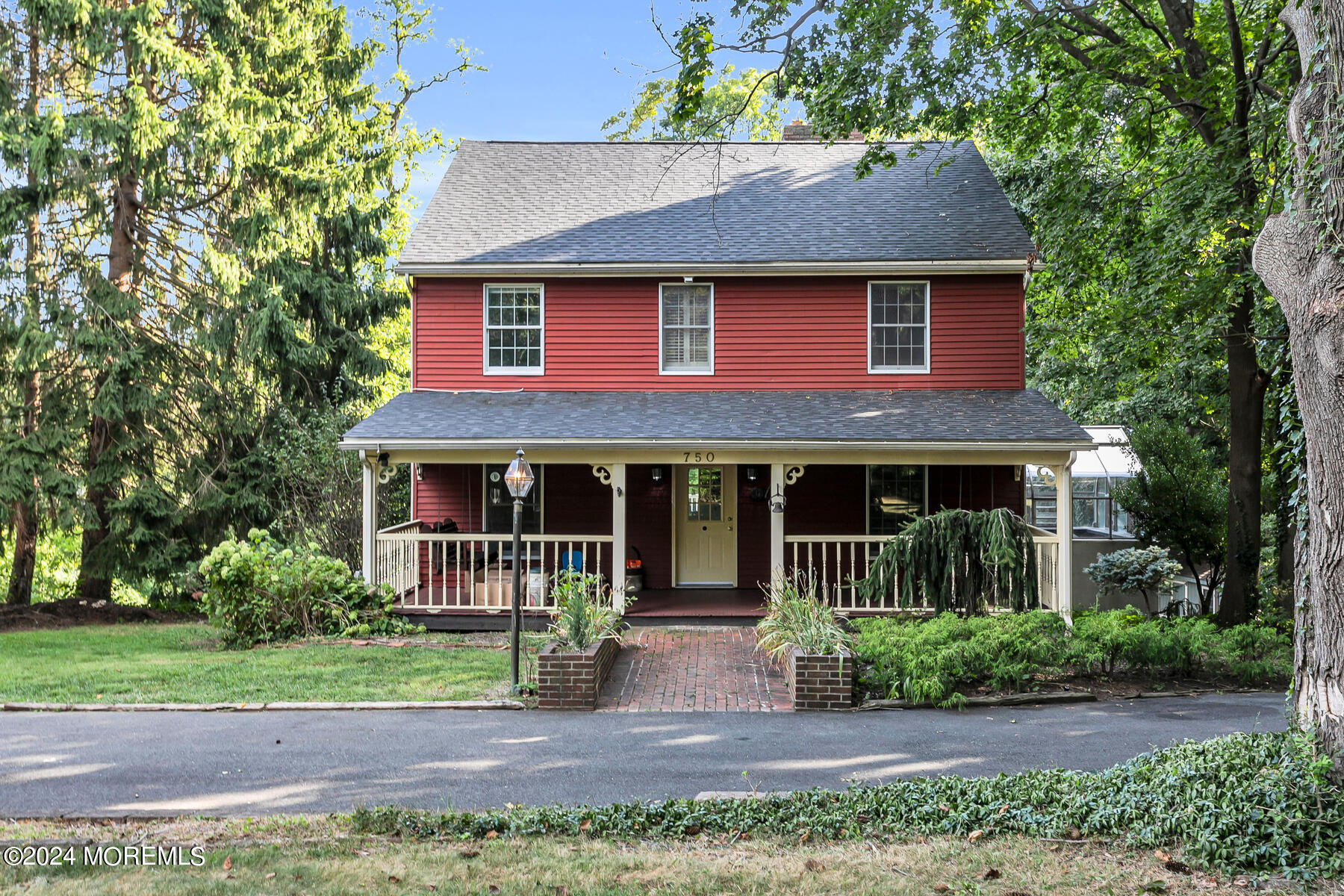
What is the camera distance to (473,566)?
12727mm

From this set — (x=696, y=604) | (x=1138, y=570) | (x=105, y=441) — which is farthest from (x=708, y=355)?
(x=105, y=441)

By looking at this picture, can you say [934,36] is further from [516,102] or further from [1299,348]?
[516,102]

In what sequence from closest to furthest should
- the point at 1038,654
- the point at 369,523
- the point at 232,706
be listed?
the point at 232,706 → the point at 1038,654 → the point at 369,523

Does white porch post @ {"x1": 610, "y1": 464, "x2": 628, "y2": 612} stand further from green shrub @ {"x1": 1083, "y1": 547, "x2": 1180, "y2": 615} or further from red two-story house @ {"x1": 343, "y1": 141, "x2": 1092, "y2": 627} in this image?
green shrub @ {"x1": 1083, "y1": 547, "x2": 1180, "y2": 615}

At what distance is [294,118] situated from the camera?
18.5 m

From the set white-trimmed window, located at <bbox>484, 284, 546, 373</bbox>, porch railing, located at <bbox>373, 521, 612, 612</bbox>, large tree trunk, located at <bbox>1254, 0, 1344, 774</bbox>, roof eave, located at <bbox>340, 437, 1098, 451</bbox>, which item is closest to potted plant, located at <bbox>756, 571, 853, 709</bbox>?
roof eave, located at <bbox>340, 437, 1098, 451</bbox>

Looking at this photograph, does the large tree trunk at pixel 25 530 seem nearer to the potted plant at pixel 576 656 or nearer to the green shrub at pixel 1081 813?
the potted plant at pixel 576 656

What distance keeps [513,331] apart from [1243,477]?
11.1 metres

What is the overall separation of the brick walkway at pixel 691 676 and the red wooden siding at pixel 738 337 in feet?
15.7

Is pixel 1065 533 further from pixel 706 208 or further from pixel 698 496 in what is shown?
pixel 706 208

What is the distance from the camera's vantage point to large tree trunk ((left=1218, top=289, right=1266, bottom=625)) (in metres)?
12.6

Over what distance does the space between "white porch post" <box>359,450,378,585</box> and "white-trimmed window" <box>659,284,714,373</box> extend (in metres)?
5.04

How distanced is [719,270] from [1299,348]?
33.7ft

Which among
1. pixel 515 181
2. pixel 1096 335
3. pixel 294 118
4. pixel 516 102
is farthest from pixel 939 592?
pixel 516 102
